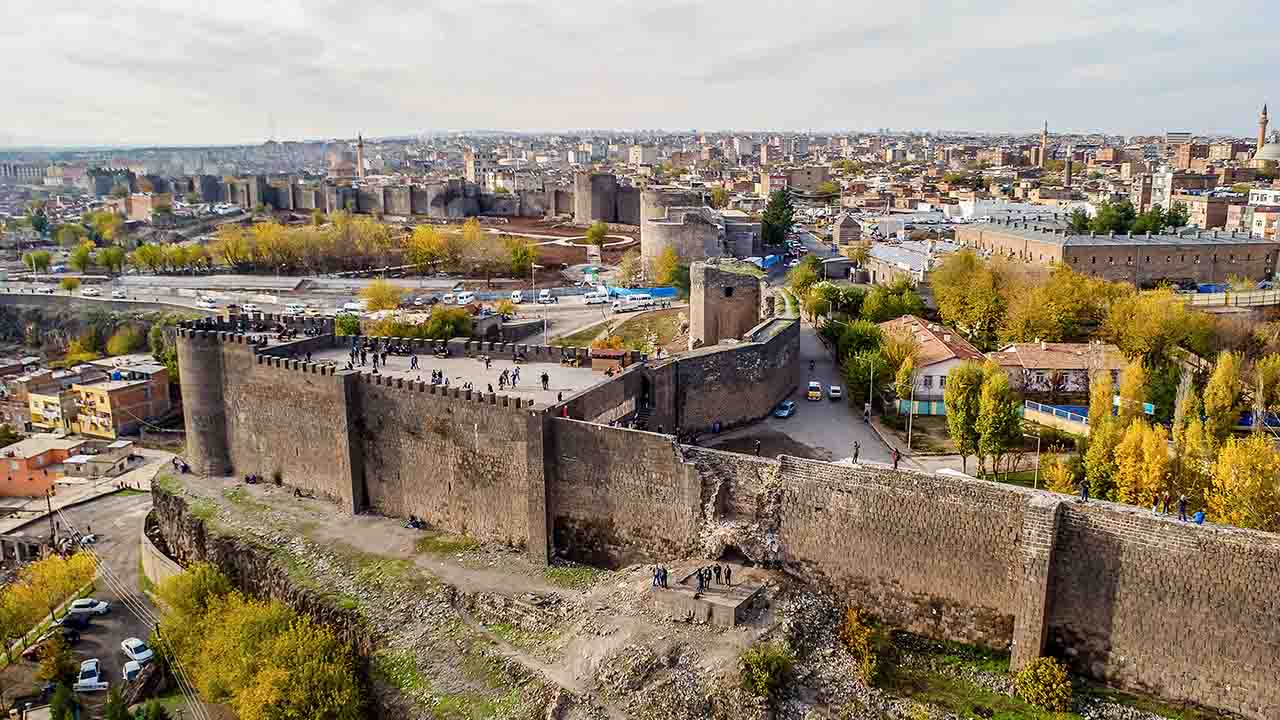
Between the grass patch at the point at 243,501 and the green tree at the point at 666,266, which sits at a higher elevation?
the green tree at the point at 666,266

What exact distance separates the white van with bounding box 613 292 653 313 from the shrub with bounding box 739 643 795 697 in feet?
101

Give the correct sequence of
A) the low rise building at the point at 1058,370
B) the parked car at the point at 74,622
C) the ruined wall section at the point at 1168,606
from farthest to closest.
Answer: the low rise building at the point at 1058,370, the parked car at the point at 74,622, the ruined wall section at the point at 1168,606

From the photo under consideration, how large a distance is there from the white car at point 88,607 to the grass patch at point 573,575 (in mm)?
11695

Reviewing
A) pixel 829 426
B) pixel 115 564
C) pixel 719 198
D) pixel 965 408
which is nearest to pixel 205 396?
pixel 115 564

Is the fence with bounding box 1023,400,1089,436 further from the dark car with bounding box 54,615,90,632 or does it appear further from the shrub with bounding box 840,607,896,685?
the dark car with bounding box 54,615,90,632

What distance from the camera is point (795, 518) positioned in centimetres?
1650

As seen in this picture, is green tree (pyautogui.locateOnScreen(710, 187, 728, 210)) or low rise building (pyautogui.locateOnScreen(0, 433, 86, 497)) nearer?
low rise building (pyautogui.locateOnScreen(0, 433, 86, 497))

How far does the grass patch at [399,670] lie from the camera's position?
16.4 meters

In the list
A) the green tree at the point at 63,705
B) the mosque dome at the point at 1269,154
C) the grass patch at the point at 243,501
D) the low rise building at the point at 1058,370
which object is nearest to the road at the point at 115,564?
the green tree at the point at 63,705

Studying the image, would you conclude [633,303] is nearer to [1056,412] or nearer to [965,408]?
[1056,412]

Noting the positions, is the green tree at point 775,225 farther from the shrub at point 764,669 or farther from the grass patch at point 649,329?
the shrub at point 764,669

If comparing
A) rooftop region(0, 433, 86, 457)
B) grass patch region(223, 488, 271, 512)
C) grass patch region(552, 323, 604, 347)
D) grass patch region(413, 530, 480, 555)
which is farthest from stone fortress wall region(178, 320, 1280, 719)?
grass patch region(552, 323, 604, 347)

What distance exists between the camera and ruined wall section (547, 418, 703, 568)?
17375mm

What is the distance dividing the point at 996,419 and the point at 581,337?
20985mm
